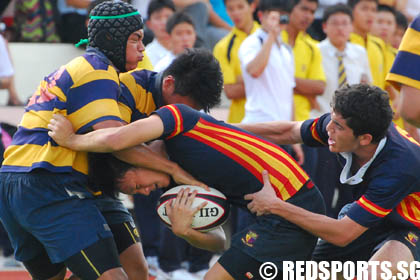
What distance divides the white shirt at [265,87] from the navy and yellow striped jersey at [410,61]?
327 centimetres

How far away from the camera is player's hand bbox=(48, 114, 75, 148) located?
4.18 m

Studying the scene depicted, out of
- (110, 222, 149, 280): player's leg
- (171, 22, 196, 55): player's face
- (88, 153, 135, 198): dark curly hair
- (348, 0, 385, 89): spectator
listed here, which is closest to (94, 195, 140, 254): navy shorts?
(110, 222, 149, 280): player's leg

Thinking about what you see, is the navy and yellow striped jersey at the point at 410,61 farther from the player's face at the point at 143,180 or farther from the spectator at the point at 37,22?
the spectator at the point at 37,22

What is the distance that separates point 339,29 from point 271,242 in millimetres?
4122

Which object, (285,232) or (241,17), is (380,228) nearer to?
(285,232)

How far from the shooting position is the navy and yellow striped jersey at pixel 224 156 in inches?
168

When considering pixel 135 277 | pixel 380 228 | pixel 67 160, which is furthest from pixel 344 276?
pixel 67 160

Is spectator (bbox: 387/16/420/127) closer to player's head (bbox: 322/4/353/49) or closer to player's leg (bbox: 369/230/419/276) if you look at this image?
player's leg (bbox: 369/230/419/276)

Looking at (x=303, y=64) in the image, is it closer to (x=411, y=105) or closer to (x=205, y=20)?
(x=205, y=20)

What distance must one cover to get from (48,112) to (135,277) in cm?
121

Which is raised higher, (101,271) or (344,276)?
(101,271)

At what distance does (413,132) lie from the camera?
7.79 metres

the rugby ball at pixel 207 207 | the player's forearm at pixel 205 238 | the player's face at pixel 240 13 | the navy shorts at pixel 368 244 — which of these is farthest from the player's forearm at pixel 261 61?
the rugby ball at pixel 207 207

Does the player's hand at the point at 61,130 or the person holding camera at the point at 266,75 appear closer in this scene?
the player's hand at the point at 61,130
